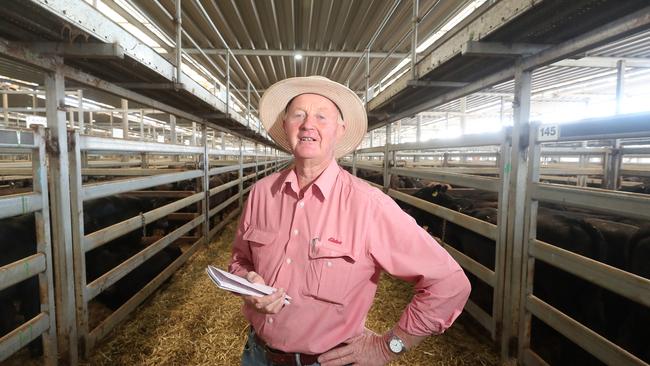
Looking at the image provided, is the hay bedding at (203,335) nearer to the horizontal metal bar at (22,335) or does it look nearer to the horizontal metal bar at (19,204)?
the horizontal metal bar at (22,335)

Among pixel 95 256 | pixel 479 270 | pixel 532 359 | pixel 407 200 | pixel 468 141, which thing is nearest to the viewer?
pixel 532 359

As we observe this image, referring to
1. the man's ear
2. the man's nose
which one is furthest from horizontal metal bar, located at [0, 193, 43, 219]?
the man's ear

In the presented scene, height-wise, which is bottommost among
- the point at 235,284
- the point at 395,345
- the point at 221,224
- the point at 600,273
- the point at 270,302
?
the point at 221,224

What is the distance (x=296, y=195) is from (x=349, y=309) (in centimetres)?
57

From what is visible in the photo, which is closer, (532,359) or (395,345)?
(395,345)

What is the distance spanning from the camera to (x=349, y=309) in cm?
141

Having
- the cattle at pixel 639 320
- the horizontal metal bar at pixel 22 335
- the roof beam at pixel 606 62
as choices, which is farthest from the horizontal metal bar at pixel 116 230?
the roof beam at pixel 606 62

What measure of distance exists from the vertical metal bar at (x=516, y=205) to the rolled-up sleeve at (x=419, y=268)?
1.58m

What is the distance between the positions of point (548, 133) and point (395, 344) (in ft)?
6.28

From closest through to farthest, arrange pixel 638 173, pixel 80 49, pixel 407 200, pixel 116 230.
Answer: pixel 80 49 < pixel 116 230 < pixel 407 200 < pixel 638 173

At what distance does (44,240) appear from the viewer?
229cm

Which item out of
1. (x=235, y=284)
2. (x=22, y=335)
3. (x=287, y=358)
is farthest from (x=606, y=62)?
(x=22, y=335)

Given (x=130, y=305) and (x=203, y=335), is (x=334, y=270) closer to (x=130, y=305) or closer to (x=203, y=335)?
(x=203, y=335)

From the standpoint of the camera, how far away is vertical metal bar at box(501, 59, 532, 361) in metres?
2.54
